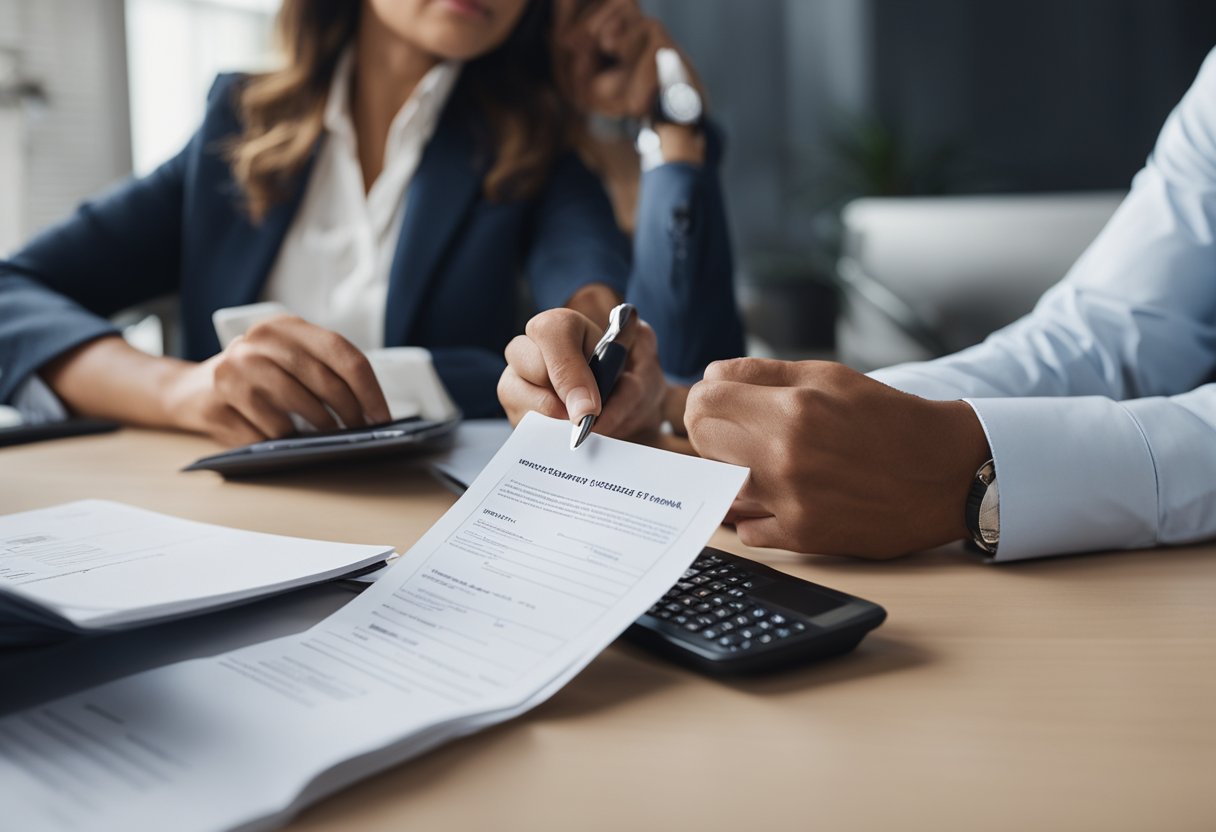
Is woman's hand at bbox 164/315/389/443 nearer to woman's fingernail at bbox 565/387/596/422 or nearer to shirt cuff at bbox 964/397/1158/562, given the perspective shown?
woman's fingernail at bbox 565/387/596/422

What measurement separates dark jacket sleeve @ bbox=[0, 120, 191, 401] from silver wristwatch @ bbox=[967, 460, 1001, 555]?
1.02m

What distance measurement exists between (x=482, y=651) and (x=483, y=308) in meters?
1.17

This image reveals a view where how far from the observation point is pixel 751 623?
48cm

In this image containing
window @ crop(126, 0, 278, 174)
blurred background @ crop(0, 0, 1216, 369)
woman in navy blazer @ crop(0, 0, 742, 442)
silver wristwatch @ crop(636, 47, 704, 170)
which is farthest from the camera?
window @ crop(126, 0, 278, 174)

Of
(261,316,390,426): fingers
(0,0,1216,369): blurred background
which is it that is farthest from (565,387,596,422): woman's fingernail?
(0,0,1216,369): blurred background

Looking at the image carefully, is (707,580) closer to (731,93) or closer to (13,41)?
(13,41)

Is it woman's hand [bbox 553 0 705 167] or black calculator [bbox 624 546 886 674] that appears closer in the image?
black calculator [bbox 624 546 886 674]

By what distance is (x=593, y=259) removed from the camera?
1.47 meters

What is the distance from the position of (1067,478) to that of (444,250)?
1.07 meters

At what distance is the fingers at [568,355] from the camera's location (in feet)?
2.10

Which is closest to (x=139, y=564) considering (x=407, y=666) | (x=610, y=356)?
(x=407, y=666)

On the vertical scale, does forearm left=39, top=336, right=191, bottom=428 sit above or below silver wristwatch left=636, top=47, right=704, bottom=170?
below

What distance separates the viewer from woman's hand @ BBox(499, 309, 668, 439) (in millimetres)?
668

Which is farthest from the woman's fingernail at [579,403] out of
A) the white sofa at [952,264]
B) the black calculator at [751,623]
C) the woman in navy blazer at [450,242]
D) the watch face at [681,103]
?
the white sofa at [952,264]
